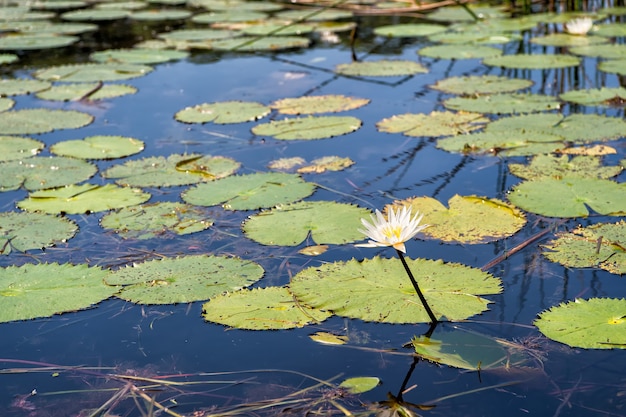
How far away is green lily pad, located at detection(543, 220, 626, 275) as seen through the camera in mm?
2275

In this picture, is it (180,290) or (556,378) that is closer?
(556,378)

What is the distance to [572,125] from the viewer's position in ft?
11.7

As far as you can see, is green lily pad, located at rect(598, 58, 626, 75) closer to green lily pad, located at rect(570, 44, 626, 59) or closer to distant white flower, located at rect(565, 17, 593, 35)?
green lily pad, located at rect(570, 44, 626, 59)

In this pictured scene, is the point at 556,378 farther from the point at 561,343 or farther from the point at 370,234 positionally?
the point at 370,234

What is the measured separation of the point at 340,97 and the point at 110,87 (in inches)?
55.3

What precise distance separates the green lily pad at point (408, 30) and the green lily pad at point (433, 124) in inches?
90.9

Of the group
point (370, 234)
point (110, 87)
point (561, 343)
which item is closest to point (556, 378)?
point (561, 343)

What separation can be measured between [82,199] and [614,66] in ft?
10.3

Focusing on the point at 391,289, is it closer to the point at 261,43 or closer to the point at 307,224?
the point at 307,224

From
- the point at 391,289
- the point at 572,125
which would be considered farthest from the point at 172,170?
the point at 572,125

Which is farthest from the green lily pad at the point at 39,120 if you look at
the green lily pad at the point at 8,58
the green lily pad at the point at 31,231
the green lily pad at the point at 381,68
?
the green lily pad at the point at 381,68

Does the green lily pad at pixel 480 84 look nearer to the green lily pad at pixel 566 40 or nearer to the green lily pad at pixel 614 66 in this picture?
the green lily pad at pixel 614 66

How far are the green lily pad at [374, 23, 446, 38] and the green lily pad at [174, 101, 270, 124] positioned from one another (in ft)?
7.33

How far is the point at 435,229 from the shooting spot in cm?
256
